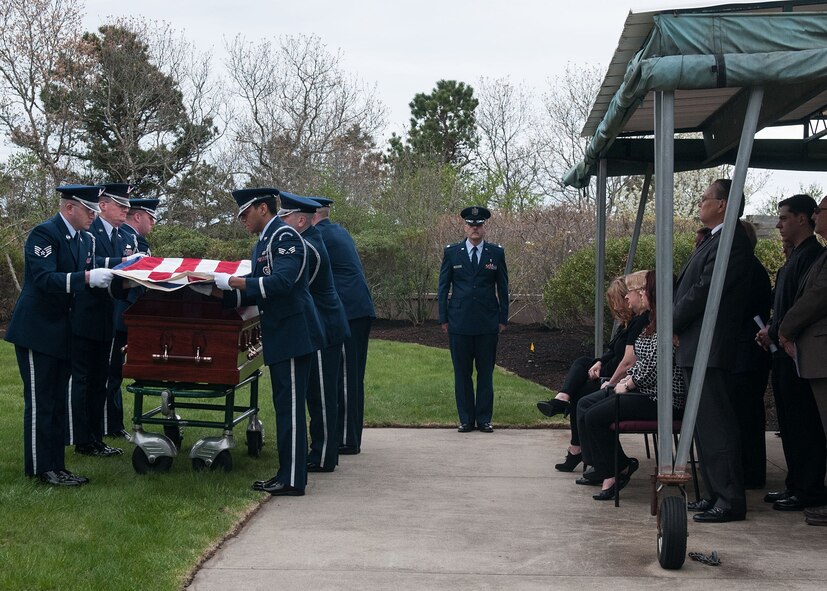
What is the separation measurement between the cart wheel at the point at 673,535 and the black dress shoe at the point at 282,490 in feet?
8.23

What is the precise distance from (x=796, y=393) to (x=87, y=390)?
16.3ft

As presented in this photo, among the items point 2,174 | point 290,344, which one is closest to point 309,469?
point 290,344

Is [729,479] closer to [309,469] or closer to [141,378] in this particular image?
[309,469]

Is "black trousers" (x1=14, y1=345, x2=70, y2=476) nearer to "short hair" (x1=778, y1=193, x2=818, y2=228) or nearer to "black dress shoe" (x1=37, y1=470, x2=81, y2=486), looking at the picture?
"black dress shoe" (x1=37, y1=470, x2=81, y2=486)

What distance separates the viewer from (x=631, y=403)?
6.31 meters

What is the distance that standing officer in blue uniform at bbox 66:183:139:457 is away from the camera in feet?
24.4

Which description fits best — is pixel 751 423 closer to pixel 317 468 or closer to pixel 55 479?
pixel 317 468

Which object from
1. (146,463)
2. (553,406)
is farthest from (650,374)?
(146,463)

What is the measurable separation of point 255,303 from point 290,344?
360 millimetres

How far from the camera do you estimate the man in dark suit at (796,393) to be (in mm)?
6266

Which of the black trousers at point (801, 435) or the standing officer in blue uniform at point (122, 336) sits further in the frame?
the standing officer in blue uniform at point (122, 336)

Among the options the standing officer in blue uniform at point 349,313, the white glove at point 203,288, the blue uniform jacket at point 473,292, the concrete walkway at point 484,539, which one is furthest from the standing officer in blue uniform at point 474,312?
the white glove at point 203,288

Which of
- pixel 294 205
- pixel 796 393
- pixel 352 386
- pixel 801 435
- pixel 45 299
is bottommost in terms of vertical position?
pixel 801 435

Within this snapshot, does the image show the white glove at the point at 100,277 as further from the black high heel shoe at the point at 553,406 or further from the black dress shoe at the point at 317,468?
the black high heel shoe at the point at 553,406
